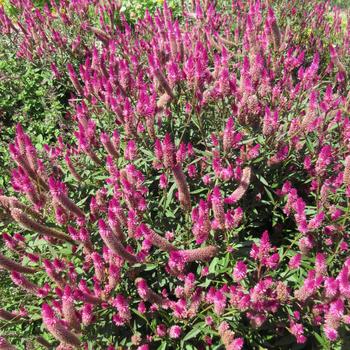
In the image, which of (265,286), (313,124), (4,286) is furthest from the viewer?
(4,286)

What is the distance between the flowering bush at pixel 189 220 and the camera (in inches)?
91.1

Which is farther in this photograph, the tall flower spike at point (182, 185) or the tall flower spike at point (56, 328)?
the tall flower spike at point (182, 185)

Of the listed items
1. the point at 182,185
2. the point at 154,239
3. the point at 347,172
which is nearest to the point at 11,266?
the point at 154,239

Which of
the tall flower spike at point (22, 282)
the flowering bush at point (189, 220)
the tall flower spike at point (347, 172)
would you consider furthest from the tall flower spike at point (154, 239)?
the tall flower spike at point (347, 172)

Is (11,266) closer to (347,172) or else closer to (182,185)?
(182,185)

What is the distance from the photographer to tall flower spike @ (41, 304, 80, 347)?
6.58 feet

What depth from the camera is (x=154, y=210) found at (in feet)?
10.4

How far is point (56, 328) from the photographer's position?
2.03 meters

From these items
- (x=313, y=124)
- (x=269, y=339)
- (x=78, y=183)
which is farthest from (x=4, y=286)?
(x=313, y=124)

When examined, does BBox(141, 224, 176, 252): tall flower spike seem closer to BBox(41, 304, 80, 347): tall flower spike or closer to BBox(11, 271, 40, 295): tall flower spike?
BBox(41, 304, 80, 347): tall flower spike

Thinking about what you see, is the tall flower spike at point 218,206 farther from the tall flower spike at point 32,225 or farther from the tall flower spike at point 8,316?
the tall flower spike at point 8,316

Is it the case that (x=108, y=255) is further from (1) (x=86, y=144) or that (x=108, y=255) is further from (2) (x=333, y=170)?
(2) (x=333, y=170)

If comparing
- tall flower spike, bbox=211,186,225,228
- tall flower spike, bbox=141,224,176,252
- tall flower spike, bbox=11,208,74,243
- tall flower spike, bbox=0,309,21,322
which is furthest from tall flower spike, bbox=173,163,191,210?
tall flower spike, bbox=0,309,21,322

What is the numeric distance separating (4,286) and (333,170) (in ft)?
9.26
